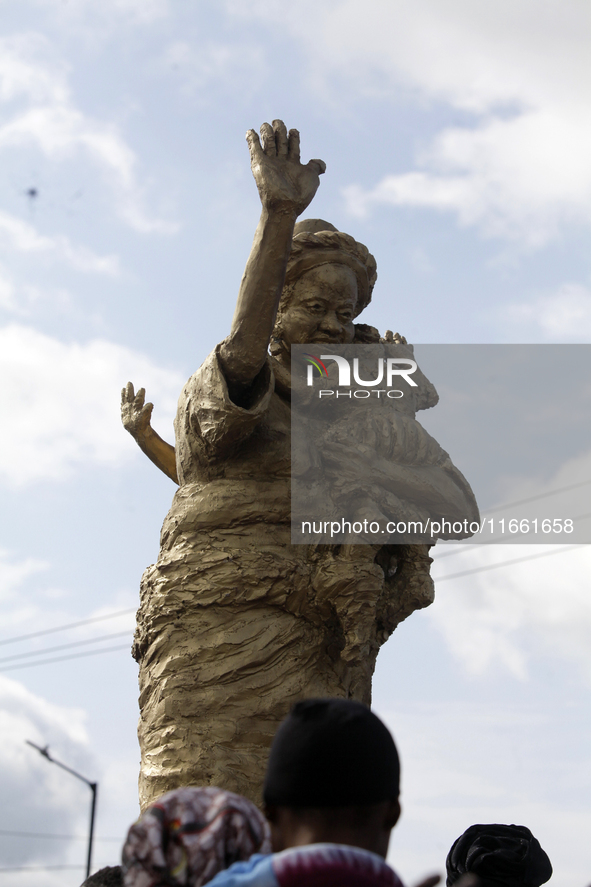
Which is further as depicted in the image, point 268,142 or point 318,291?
point 318,291

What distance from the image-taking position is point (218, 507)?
514cm

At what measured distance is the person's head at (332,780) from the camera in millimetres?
2105

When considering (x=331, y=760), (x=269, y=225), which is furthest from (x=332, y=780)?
(x=269, y=225)

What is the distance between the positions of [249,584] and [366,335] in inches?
68.0

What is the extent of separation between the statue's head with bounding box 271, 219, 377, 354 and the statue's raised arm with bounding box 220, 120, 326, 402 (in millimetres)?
711

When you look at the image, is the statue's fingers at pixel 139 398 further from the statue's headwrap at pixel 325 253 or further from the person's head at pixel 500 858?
the person's head at pixel 500 858

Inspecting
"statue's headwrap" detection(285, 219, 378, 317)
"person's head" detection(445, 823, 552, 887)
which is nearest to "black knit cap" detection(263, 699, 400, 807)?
"person's head" detection(445, 823, 552, 887)

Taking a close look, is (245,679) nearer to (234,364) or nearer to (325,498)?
(325,498)

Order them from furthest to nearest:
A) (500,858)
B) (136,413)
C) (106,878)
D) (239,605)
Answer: (136,413)
(239,605)
(500,858)
(106,878)

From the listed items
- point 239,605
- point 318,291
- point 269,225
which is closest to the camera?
point 269,225

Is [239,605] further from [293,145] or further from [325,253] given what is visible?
[293,145]

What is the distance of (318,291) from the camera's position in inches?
219

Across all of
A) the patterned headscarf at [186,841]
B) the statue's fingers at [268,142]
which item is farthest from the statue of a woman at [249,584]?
the patterned headscarf at [186,841]

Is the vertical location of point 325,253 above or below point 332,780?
above
